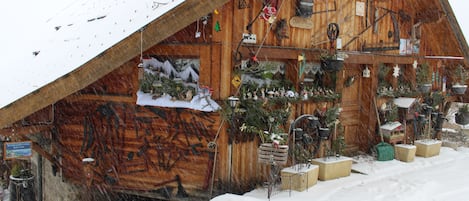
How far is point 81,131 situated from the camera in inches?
330

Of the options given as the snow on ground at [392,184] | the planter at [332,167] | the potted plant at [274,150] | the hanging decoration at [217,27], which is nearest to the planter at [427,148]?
the snow on ground at [392,184]

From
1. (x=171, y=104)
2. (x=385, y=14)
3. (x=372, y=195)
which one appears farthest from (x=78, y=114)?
(x=385, y=14)

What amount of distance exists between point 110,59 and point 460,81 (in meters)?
10.3

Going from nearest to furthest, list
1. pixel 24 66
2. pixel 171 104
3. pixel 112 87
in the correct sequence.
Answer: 1. pixel 171 104
2. pixel 112 87
3. pixel 24 66

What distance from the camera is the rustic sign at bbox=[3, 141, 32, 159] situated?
24.1 feet

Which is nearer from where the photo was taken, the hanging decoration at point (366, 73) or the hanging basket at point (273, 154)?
the hanging basket at point (273, 154)

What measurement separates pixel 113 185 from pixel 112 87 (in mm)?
1730

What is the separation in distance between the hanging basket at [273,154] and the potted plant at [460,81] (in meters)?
7.67

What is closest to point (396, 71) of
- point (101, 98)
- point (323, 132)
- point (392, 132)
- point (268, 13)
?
point (392, 132)

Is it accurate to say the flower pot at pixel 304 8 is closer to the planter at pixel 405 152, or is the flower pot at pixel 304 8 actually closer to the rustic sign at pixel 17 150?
the planter at pixel 405 152

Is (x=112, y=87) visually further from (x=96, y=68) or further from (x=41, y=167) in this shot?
(x=41, y=167)

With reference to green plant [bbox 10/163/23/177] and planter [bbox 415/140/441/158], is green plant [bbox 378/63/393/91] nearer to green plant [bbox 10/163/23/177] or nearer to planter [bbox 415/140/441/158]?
planter [bbox 415/140/441/158]

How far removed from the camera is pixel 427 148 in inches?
414

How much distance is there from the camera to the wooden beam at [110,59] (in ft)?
21.7
